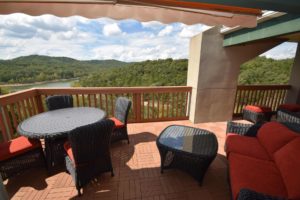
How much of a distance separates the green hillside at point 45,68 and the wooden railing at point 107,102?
335 centimetres

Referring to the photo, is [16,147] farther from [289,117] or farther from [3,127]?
[289,117]

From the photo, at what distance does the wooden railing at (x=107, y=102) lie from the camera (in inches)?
111

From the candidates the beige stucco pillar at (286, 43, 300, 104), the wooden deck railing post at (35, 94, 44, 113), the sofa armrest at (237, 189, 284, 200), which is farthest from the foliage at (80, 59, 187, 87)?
the sofa armrest at (237, 189, 284, 200)

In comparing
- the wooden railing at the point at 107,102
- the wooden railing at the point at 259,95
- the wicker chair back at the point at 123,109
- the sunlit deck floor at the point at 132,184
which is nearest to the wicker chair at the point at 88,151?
the sunlit deck floor at the point at 132,184

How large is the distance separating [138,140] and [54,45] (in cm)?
1064

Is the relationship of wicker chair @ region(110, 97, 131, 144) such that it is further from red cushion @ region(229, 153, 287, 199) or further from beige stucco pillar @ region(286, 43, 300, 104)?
beige stucco pillar @ region(286, 43, 300, 104)

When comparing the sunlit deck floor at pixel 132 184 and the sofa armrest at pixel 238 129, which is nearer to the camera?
the sunlit deck floor at pixel 132 184

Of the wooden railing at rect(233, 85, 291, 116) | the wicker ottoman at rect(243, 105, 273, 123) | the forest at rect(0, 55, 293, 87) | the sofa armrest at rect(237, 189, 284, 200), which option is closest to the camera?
the sofa armrest at rect(237, 189, 284, 200)

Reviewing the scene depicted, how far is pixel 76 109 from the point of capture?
2840mm

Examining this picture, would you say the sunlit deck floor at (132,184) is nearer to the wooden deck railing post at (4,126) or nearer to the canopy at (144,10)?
the wooden deck railing post at (4,126)

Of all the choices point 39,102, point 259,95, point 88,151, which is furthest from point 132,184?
point 259,95

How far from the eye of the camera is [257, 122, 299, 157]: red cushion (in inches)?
74.1

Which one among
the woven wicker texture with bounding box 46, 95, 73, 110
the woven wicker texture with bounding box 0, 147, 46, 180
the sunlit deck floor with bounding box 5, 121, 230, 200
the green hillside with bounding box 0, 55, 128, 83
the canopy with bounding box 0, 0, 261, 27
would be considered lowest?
the sunlit deck floor with bounding box 5, 121, 230, 200

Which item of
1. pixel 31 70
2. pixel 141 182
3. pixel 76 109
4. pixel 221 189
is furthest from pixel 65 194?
pixel 31 70
